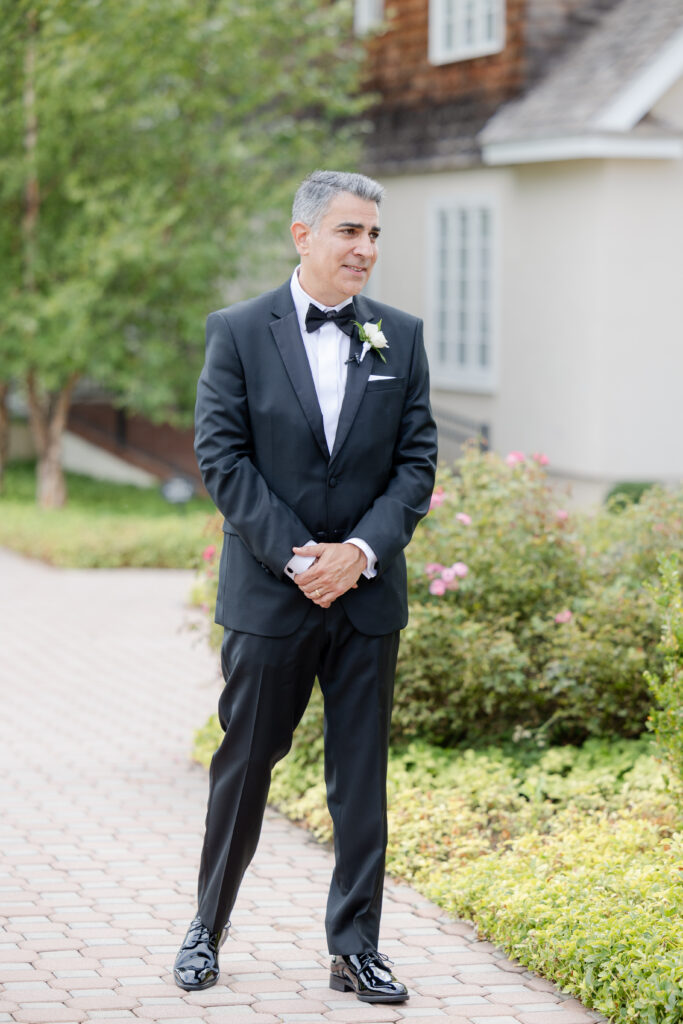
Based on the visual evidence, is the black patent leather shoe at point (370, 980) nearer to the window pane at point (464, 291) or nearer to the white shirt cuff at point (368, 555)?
the white shirt cuff at point (368, 555)

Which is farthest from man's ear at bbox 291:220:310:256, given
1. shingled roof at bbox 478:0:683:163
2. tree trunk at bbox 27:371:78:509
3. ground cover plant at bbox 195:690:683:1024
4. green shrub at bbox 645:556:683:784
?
tree trunk at bbox 27:371:78:509

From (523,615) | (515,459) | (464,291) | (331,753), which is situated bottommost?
(523,615)

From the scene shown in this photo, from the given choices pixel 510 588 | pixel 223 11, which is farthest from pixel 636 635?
pixel 223 11

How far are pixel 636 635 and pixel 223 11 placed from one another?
431 inches

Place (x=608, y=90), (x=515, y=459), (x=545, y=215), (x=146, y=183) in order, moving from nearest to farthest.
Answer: (x=515, y=459)
(x=608, y=90)
(x=545, y=215)
(x=146, y=183)

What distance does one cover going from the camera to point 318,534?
4188 mm

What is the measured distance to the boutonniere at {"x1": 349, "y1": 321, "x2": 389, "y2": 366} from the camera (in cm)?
421

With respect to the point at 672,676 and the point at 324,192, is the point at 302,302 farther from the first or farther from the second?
the point at 672,676

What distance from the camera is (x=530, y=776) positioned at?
241 inches

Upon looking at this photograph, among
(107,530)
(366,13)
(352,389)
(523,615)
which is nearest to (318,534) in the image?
(352,389)

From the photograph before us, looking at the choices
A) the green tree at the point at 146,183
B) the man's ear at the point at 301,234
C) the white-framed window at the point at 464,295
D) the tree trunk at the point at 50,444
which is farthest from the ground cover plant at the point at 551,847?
the tree trunk at the point at 50,444

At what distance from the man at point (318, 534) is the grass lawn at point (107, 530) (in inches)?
316

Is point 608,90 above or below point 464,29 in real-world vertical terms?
below

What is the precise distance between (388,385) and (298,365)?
25 cm
